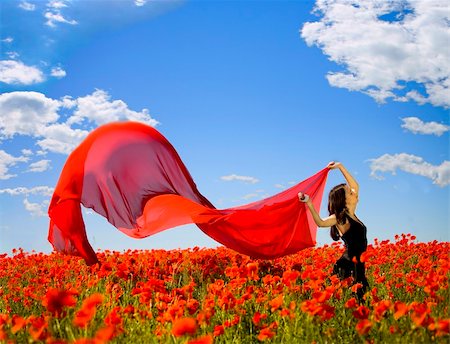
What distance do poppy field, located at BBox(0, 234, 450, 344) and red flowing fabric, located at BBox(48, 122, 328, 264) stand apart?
0.49 m

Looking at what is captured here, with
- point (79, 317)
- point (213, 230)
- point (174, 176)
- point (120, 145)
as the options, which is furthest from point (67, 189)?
point (79, 317)

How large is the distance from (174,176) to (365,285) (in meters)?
3.20

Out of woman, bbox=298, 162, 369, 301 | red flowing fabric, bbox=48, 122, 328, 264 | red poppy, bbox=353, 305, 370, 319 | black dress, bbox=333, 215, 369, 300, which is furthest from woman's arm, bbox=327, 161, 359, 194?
red poppy, bbox=353, 305, 370, 319

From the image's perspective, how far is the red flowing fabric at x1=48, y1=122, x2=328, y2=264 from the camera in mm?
6941

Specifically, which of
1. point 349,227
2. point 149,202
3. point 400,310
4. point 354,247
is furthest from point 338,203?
point 149,202

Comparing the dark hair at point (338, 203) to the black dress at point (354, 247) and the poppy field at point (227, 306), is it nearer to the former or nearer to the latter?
the black dress at point (354, 247)

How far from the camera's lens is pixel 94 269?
23.2ft

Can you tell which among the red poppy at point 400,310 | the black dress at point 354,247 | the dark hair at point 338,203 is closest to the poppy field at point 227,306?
the red poppy at point 400,310

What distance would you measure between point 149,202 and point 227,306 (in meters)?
3.46

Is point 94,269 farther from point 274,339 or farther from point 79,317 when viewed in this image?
point 79,317

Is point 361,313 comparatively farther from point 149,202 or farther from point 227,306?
point 149,202

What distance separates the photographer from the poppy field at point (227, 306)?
3.45m

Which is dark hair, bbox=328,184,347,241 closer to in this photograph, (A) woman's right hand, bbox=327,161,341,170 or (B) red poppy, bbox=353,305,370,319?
(A) woman's right hand, bbox=327,161,341,170

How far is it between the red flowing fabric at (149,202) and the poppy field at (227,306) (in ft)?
1.61
